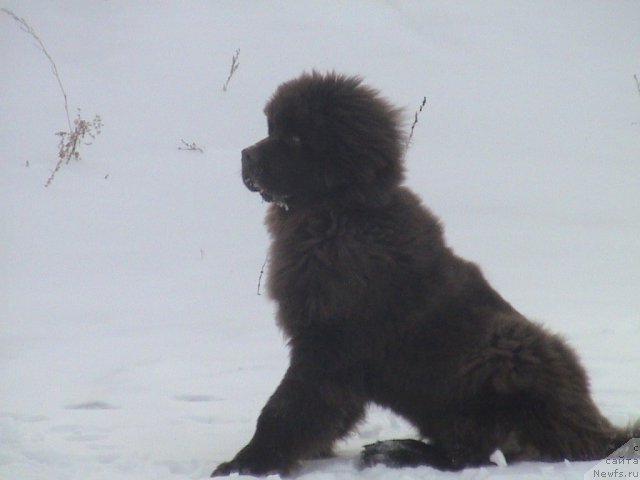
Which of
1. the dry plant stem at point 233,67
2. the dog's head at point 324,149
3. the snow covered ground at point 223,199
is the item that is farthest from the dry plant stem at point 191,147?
the dog's head at point 324,149

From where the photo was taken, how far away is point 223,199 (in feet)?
28.7

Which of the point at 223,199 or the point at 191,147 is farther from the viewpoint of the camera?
the point at 191,147

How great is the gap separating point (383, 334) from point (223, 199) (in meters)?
5.25

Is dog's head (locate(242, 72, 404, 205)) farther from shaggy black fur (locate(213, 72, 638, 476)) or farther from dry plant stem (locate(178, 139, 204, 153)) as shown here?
dry plant stem (locate(178, 139, 204, 153))

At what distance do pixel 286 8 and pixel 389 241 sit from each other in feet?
30.6

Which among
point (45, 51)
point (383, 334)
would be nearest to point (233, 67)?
point (45, 51)

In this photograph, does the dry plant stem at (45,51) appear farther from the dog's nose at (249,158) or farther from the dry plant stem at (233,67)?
the dog's nose at (249,158)

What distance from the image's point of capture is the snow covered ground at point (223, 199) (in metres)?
4.77

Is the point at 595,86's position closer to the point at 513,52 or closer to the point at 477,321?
the point at 513,52

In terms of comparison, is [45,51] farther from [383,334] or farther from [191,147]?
[383,334]

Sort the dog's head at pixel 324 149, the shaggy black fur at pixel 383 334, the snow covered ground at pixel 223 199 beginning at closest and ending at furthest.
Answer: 1. the shaggy black fur at pixel 383 334
2. the dog's head at pixel 324 149
3. the snow covered ground at pixel 223 199

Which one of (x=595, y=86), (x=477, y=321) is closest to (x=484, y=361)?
(x=477, y=321)

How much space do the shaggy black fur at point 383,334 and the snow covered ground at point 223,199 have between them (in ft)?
0.76

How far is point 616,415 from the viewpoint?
176 inches
